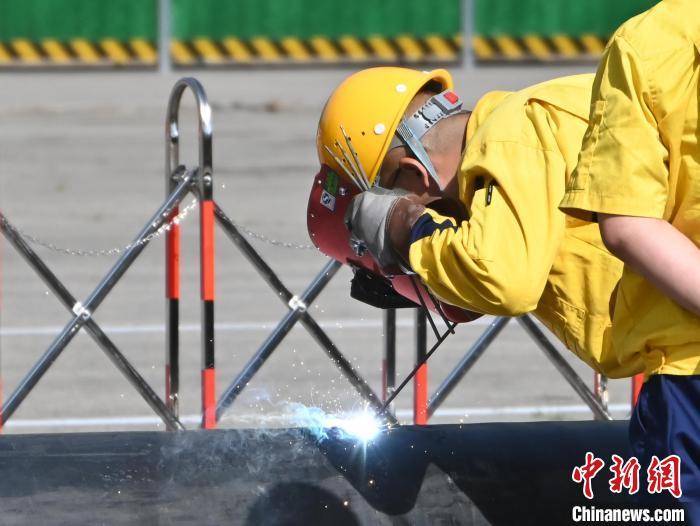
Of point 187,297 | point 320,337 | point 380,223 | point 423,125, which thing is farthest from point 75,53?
point 380,223

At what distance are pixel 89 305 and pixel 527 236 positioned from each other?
2568 millimetres

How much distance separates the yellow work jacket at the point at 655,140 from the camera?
2.25 metres

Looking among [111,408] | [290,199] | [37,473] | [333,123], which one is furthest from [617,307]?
[290,199]

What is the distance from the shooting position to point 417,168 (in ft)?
10.00

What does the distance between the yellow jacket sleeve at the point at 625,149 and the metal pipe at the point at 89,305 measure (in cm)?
262

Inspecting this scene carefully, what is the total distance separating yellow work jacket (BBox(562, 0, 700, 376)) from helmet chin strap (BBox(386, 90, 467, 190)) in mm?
742

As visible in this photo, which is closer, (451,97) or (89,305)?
(451,97)

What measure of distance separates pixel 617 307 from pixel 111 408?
4220 millimetres

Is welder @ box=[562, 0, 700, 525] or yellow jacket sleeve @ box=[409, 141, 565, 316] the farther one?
yellow jacket sleeve @ box=[409, 141, 565, 316]

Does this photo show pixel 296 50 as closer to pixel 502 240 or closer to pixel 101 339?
pixel 101 339

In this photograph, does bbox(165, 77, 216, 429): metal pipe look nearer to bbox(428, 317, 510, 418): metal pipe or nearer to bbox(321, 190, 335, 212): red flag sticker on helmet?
bbox(428, 317, 510, 418): metal pipe

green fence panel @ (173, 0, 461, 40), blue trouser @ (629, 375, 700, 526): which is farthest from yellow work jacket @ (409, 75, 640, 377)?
green fence panel @ (173, 0, 461, 40)

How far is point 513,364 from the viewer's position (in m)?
7.13

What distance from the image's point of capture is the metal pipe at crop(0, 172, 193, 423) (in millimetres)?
4738
